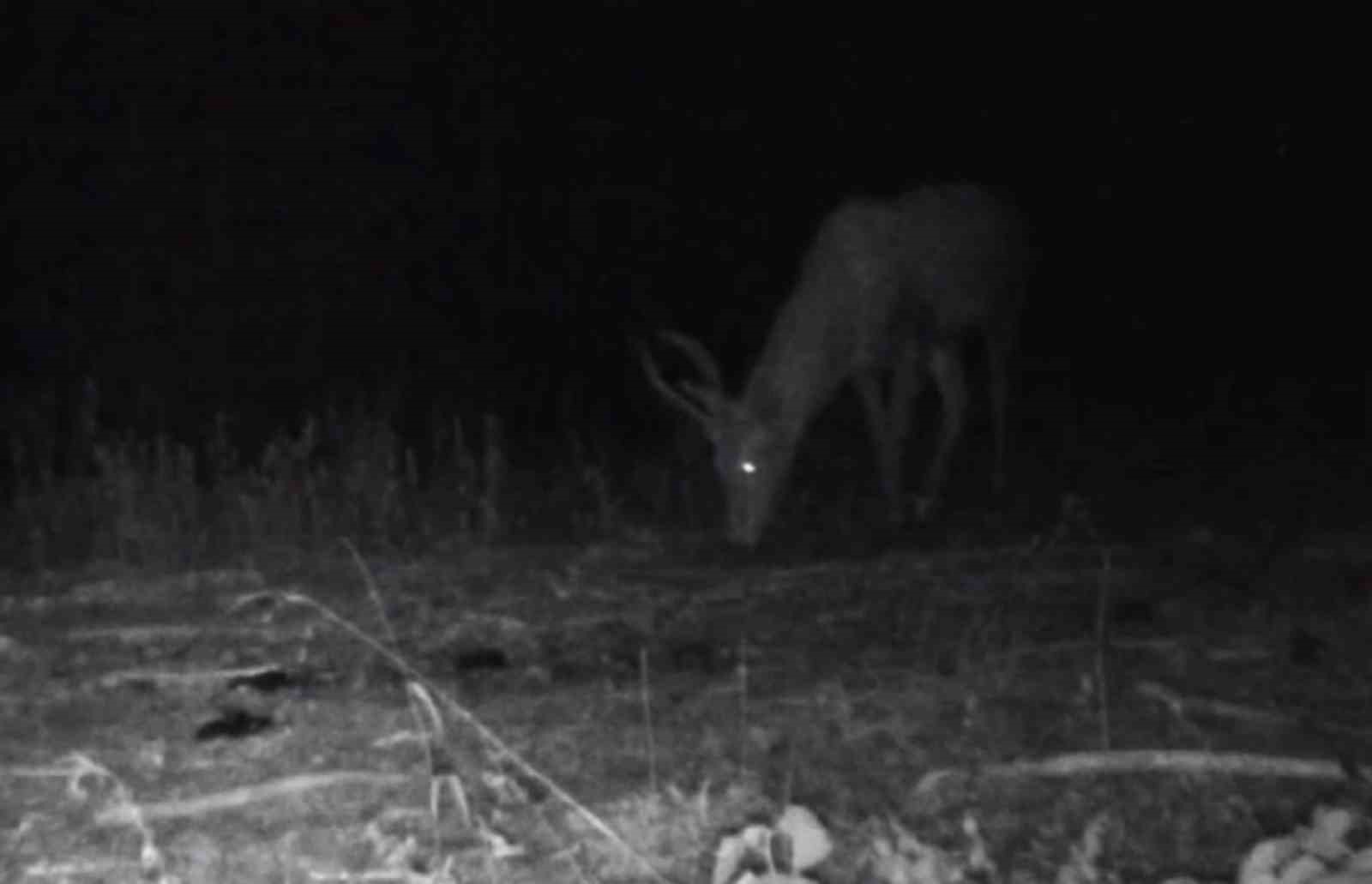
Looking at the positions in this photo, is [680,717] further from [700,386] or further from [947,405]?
[947,405]

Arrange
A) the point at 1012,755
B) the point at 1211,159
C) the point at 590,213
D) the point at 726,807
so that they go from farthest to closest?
the point at 590,213 < the point at 1211,159 < the point at 1012,755 < the point at 726,807

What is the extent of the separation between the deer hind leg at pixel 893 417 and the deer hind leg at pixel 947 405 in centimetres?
16

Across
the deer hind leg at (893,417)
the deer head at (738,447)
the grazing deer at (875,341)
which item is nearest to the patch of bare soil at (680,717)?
the deer head at (738,447)

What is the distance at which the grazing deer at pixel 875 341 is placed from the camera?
1102 cm

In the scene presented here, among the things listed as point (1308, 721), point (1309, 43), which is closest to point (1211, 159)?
point (1309, 43)

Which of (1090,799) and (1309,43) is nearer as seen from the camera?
(1090,799)

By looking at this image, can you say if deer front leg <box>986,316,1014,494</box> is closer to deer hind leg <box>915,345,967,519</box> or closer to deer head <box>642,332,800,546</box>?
deer hind leg <box>915,345,967,519</box>

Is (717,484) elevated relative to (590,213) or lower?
lower

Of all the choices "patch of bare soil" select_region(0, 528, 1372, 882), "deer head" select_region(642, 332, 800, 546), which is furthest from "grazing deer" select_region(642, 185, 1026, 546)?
"patch of bare soil" select_region(0, 528, 1372, 882)

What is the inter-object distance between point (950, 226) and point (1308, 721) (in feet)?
22.5

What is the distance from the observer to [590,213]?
1045 inches

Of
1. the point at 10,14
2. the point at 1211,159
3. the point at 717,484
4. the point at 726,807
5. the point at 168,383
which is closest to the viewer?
the point at 726,807

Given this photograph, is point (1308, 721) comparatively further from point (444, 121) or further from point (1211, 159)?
point (444, 121)

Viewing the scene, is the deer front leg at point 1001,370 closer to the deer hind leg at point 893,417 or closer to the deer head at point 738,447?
the deer hind leg at point 893,417
